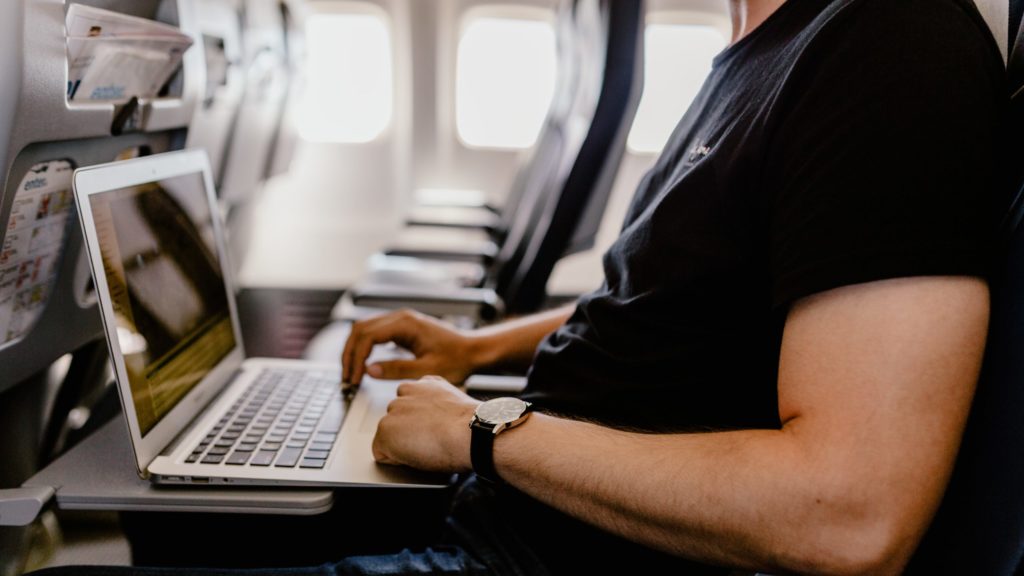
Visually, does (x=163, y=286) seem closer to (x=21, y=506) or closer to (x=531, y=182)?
(x=21, y=506)

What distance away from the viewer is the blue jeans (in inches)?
29.9

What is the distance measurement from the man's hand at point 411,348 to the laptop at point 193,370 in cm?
3

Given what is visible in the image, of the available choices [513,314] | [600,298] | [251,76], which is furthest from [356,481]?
[251,76]

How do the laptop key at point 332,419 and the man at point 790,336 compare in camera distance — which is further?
A: the laptop key at point 332,419

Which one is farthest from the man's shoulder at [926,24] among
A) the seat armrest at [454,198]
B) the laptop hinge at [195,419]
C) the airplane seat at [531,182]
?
the seat armrest at [454,198]

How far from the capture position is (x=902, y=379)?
0.59 metres

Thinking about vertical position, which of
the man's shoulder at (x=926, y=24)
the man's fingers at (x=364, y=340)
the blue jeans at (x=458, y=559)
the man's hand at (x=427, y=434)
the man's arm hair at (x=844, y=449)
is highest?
the man's shoulder at (x=926, y=24)

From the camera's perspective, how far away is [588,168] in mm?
1705

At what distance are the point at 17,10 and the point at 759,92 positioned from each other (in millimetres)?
720

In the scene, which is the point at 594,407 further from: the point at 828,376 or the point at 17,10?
the point at 17,10

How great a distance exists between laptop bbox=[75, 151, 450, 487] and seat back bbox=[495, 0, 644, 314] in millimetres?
701

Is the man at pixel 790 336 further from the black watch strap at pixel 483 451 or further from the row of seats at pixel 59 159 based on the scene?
the row of seats at pixel 59 159

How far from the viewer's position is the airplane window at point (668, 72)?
4.27m

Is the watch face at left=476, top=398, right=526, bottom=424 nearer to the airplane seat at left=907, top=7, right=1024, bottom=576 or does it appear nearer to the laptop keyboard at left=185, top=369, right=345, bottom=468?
the laptop keyboard at left=185, top=369, right=345, bottom=468
